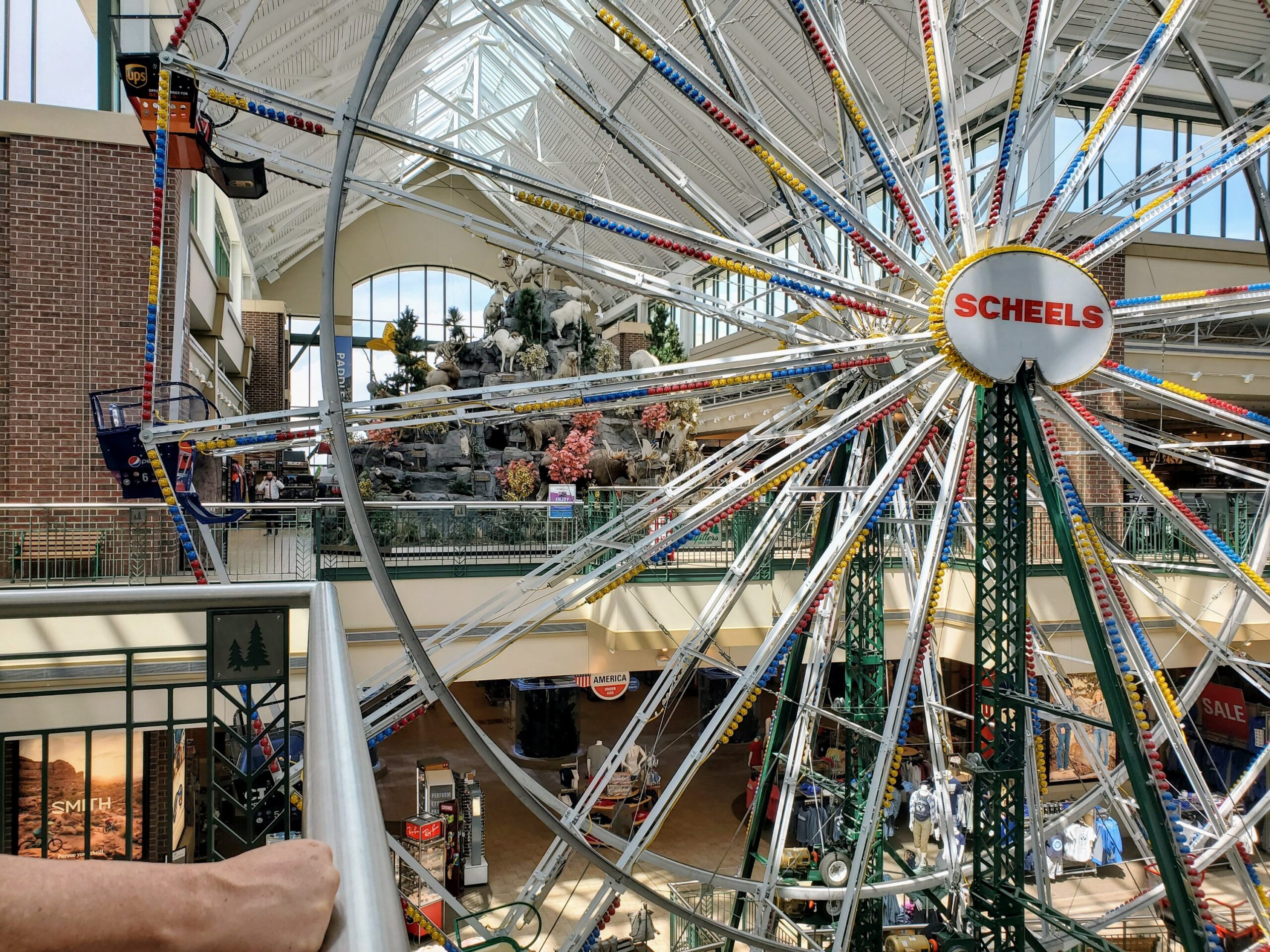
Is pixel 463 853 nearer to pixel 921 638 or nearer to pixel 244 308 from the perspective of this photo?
pixel 921 638

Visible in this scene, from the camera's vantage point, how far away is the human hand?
0.95 meters

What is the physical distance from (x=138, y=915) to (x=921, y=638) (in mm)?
6452

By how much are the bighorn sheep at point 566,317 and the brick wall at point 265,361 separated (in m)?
11.5

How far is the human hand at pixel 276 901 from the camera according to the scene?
0.95 m

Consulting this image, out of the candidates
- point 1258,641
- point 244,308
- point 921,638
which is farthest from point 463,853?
point 244,308

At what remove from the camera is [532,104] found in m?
29.4

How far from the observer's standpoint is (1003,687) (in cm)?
642

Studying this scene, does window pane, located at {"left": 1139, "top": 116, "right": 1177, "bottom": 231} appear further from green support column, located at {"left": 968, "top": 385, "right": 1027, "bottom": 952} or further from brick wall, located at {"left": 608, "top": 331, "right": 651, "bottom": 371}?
green support column, located at {"left": 968, "top": 385, "right": 1027, "bottom": 952}

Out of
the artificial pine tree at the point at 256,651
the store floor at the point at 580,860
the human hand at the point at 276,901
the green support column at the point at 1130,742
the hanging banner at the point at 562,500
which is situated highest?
the hanging banner at the point at 562,500

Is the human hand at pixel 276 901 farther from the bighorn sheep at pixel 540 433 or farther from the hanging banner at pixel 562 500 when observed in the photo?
the bighorn sheep at pixel 540 433

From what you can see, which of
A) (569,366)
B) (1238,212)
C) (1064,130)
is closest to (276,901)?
(569,366)

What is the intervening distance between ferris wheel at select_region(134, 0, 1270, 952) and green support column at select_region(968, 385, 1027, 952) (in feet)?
0.08

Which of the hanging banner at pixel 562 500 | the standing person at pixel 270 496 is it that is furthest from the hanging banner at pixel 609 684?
the standing person at pixel 270 496

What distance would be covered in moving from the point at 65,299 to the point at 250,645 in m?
10.4
